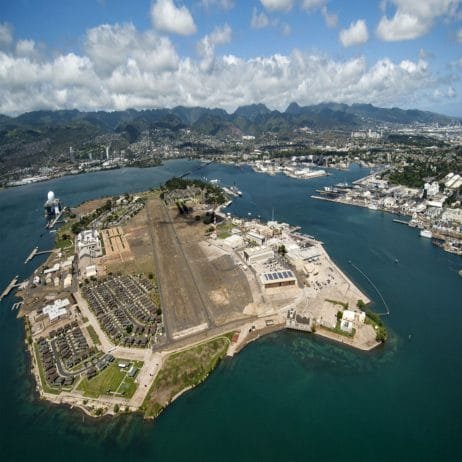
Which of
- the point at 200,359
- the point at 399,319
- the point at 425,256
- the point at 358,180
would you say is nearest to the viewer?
the point at 200,359

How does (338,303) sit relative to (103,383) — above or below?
above

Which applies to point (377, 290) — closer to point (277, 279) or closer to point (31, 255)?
point (277, 279)

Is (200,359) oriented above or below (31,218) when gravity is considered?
above

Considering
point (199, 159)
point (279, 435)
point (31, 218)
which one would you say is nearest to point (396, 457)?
point (279, 435)

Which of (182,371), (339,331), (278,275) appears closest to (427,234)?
(278,275)

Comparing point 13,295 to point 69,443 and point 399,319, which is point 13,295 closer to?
point 69,443

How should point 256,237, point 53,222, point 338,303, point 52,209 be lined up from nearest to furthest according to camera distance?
point 338,303
point 256,237
point 53,222
point 52,209
